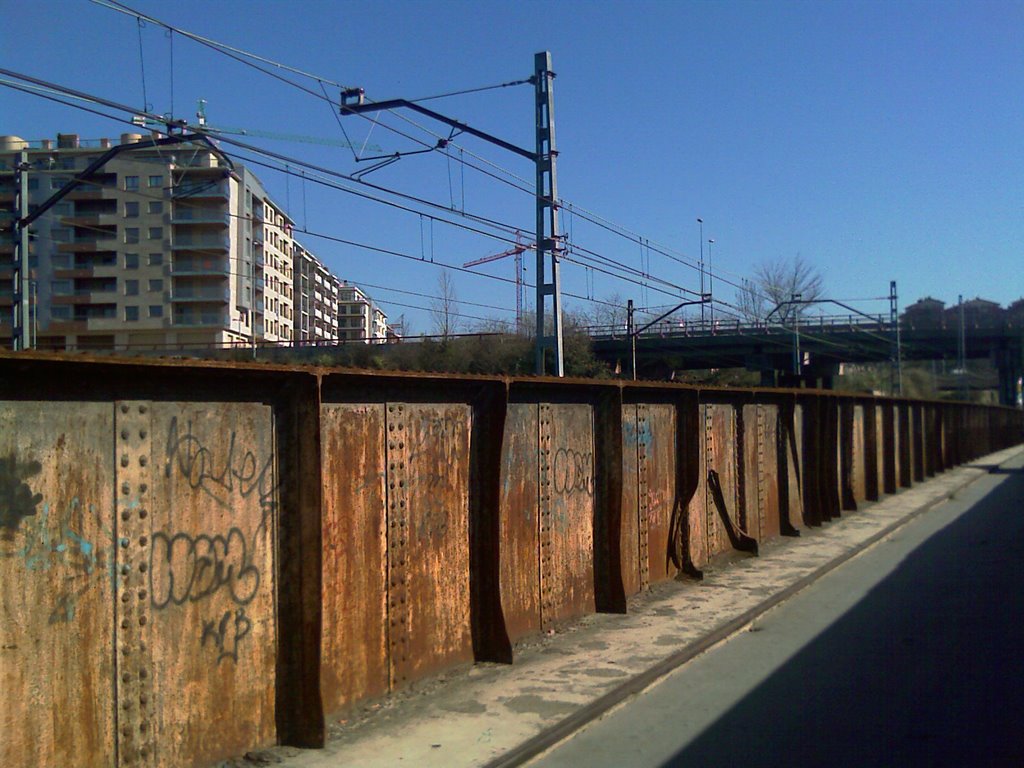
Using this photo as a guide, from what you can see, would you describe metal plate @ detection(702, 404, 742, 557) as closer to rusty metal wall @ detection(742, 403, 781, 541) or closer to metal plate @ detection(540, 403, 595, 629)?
rusty metal wall @ detection(742, 403, 781, 541)

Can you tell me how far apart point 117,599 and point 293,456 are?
1508mm

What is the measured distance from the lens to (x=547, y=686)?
7.66m

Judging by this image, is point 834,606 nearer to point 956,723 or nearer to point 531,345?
point 956,723

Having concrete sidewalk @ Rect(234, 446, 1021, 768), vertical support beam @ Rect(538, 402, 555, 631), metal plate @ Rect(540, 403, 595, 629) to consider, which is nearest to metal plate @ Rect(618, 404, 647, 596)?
concrete sidewalk @ Rect(234, 446, 1021, 768)

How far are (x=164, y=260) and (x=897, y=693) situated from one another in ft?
72.1

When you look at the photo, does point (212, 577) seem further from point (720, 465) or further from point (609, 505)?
point (720, 465)

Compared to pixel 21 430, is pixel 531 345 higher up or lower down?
higher up

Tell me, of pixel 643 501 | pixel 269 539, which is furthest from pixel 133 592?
pixel 643 501

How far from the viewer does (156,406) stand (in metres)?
5.43

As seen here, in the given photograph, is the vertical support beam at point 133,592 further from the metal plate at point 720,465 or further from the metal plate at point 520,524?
the metal plate at point 720,465

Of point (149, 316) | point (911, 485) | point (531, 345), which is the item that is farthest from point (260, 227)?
point (911, 485)

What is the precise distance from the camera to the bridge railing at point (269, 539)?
482 centimetres

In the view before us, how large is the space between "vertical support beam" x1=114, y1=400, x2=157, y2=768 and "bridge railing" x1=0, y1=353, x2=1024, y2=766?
10mm

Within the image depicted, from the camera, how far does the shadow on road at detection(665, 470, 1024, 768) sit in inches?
253
